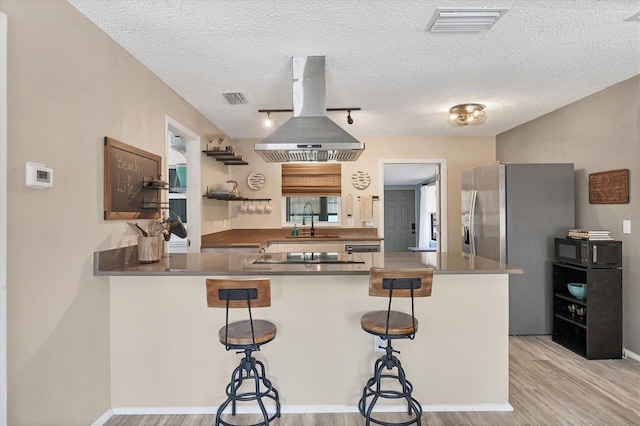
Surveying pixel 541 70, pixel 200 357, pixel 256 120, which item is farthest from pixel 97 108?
pixel 541 70

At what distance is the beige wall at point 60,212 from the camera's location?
1.59 metres

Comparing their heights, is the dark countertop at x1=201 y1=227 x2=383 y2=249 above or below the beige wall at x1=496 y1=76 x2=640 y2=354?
below

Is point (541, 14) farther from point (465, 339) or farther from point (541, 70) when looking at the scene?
point (465, 339)

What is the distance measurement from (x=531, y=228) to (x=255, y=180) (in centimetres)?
361

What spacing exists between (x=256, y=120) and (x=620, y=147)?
3638 millimetres

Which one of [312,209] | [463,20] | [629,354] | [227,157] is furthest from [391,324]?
[312,209]

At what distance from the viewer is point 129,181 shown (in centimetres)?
245

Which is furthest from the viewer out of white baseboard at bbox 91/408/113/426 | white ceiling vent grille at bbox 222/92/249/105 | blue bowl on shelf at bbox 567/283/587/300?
white ceiling vent grille at bbox 222/92/249/105

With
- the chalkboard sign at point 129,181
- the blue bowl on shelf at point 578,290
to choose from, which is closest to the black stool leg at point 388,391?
the chalkboard sign at point 129,181

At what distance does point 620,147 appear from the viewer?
3188 mm

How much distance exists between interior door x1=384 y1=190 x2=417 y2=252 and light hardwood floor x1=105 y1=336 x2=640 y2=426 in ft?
21.2

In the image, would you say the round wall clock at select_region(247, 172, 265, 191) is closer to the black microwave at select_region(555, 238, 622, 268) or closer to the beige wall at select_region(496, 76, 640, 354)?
the beige wall at select_region(496, 76, 640, 354)

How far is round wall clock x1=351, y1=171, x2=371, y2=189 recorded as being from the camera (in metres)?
5.34

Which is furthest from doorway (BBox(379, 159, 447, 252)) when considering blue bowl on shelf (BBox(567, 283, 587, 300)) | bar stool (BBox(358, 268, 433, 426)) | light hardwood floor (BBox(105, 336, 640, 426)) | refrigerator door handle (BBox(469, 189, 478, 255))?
bar stool (BBox(358, 268, 433, 426))
